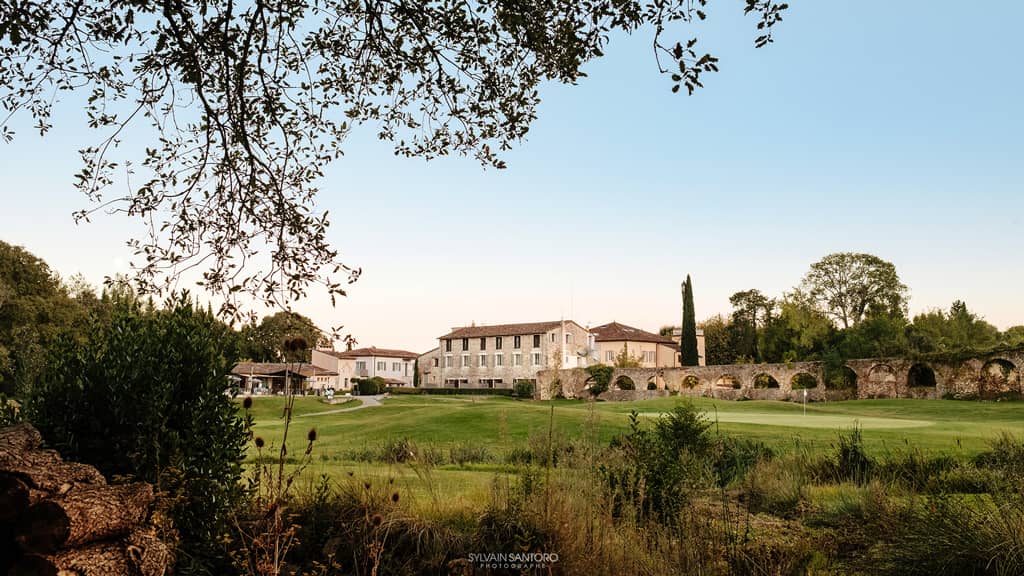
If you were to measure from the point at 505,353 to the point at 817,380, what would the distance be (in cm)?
3093

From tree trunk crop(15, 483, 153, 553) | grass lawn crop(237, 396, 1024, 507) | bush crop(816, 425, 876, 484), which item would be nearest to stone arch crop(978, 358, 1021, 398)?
grass lawn crop(237, 396, 1024, 507)

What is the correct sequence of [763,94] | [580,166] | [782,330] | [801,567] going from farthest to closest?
1. [782,330]
2. [580,166]
3. [763,94]
4. [801,567]

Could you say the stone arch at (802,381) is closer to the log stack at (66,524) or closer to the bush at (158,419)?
the bush at (158,419)

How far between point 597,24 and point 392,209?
513 cm

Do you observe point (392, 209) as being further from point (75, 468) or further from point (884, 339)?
point (884, 339)

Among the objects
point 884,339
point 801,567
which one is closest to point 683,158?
point 801,567

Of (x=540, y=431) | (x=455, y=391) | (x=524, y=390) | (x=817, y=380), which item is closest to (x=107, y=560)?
(x=540, y=431)

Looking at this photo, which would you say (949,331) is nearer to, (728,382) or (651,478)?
(728,382)

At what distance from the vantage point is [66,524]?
3555mm

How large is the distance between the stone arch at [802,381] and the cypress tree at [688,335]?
10.8m

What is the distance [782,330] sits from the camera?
57.1 metres

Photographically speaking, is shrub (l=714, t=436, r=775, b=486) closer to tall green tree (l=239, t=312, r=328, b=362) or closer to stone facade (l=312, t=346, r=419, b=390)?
tall green tree (l=239, t=312, r=328, b=362)

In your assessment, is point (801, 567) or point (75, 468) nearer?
point (75, 468)

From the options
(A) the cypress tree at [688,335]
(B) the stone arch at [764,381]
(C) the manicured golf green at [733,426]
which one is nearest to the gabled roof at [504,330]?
(A) the cypress tree at [688,335]
